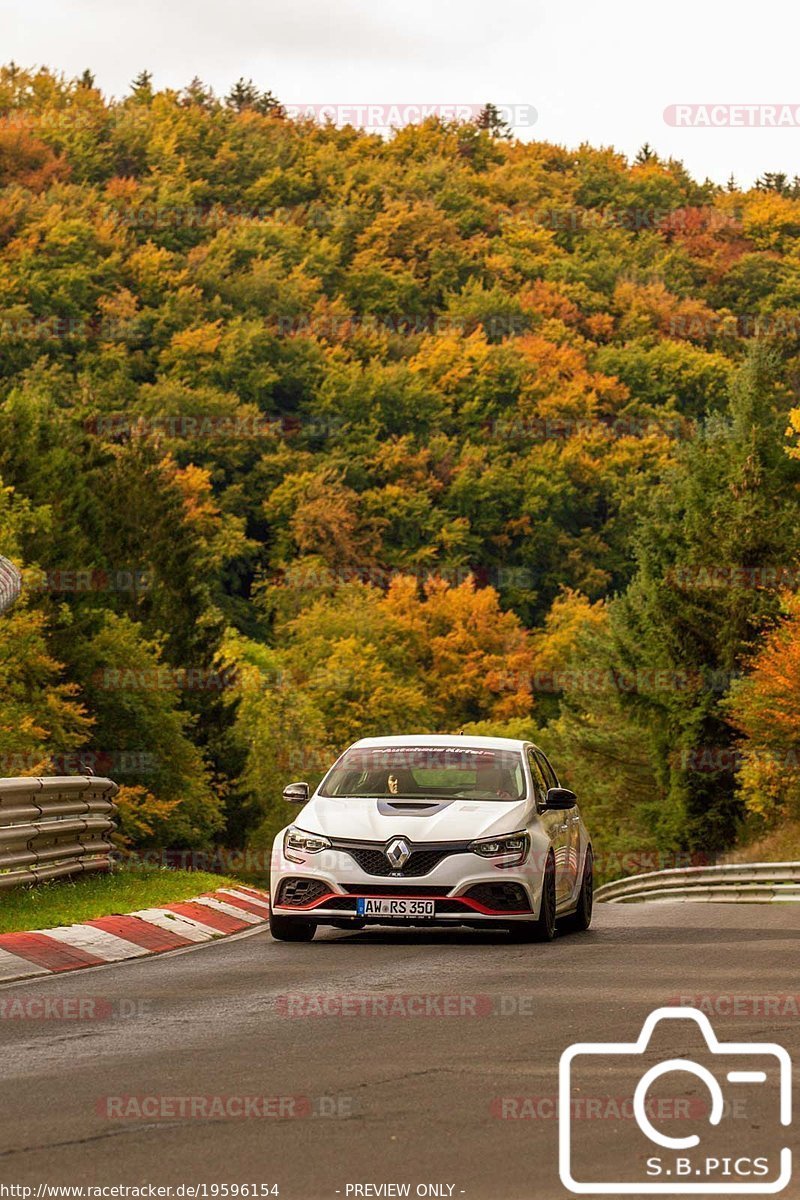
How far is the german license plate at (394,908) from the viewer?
14859mm

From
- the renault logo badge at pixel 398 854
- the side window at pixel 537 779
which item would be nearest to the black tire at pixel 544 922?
the side window at pixel 537 779

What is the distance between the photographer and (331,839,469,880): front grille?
14836 millimetres

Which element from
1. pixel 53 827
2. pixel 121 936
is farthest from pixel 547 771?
pixel 121 936

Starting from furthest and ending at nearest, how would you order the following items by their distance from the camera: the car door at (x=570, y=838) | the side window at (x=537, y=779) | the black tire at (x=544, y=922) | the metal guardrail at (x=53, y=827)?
the car door at (x=570, y=838) < the side window at (x=537, y=779) < the metal guardrail at (x=53, y=827) < the black tire at (x=544, y=922)

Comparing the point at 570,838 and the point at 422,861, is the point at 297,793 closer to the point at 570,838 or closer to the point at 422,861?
the point at 422,861

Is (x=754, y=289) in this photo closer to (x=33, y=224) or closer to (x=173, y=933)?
(x=33, y=224)

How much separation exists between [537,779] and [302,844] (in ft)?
7.80

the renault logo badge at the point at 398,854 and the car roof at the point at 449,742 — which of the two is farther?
the car roof at the point at 449,742

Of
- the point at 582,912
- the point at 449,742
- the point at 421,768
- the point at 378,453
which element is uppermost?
the point at 378,453

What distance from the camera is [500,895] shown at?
1488 centimetres

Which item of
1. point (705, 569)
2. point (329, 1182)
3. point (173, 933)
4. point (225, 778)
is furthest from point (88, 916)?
point (225, 778)

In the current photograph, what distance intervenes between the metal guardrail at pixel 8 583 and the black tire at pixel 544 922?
656 centimetres

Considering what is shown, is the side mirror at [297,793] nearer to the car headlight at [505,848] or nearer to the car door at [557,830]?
the car headlight at [505,848]

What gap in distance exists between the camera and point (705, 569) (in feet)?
196
